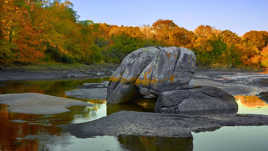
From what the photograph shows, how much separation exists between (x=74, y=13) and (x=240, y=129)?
4761 cm

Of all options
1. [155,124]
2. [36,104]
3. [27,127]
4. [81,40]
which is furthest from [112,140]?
[81,40]

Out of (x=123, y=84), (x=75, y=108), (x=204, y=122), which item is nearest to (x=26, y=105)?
(x=75, y=108)

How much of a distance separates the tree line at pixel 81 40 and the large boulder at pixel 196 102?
21.3m

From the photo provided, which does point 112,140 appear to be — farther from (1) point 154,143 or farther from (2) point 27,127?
(2) point 27,127

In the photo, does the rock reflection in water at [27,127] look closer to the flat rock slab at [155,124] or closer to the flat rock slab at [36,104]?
the flat rock slab at [36,104]

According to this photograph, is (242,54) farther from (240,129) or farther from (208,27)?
(240,129)

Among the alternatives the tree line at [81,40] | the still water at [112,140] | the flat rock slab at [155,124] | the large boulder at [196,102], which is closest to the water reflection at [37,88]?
the large boulder at [196,102]

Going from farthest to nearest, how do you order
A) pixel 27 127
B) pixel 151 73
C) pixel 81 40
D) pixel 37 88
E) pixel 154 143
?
pixel 81 40 < pixel 37 88 < pixel 151 73 < pixel 27 127 < pixel 154 143

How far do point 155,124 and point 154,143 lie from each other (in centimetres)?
137

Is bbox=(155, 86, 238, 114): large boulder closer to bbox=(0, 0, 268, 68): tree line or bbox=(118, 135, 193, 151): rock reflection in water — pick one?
bbox=(118, 135, 193, 151): rock reflection in water

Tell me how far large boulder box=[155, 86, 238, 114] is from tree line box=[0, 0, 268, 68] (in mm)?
21269

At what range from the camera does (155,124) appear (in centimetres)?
718

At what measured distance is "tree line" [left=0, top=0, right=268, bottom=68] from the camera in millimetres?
27375

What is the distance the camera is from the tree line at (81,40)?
27.4 metres
